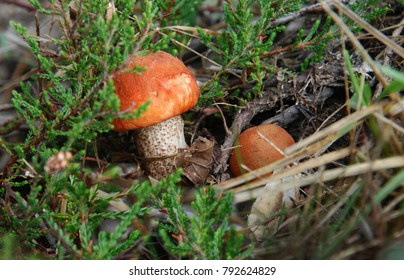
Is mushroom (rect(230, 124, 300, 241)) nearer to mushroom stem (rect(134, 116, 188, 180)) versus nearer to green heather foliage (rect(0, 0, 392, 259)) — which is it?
green heather foliage (rect(0, 0, 392, 259))

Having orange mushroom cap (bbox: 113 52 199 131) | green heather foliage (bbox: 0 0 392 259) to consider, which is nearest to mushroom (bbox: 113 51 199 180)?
orange mushroom cap (bbox: 113 52 199 131)

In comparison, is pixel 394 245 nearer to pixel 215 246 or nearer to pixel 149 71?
pixel 215 246

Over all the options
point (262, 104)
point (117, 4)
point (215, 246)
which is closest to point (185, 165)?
point (262, 104)

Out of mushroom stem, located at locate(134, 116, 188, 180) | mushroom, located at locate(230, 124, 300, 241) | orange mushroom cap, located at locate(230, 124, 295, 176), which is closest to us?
mushroom, located at locate(230, 124, 300, 241)

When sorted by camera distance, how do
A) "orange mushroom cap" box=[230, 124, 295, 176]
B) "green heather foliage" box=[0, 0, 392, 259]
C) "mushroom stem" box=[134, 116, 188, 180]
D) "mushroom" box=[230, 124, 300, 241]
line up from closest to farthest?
"green heather foliage" box=[0, 0, 392, 259] → "mushroom" box=[230, 124, 300, 241] → "orange mushroom cap" box=[230, 124, 295, 176] → "mushroom stem" box=[134, 116, 188, 180]

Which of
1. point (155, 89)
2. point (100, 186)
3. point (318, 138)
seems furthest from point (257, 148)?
point (100, 186)

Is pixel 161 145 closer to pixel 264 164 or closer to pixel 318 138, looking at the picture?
pixel 264 164

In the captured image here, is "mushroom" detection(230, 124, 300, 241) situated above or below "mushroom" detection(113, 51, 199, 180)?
below
